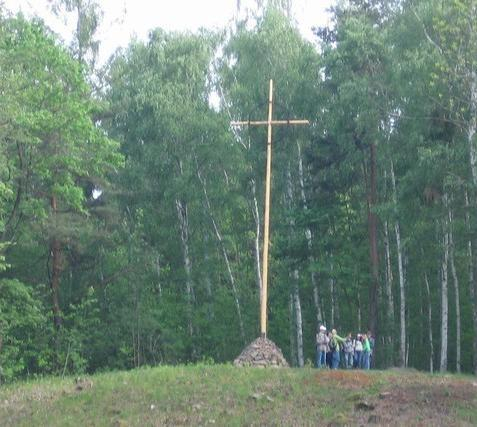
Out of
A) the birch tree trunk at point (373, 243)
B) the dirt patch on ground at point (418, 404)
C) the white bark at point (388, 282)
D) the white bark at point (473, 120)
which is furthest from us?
the white bark at point (388, 282)

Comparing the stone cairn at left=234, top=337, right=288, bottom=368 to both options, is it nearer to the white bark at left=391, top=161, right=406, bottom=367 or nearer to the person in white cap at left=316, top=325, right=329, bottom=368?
the person in white cap at left=316, top=325, right=329, bottom=368

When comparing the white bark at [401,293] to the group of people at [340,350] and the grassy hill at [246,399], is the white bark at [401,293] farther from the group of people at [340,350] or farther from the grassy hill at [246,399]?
the grassy hill at [246,399]

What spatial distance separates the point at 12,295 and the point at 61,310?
4.32 meters

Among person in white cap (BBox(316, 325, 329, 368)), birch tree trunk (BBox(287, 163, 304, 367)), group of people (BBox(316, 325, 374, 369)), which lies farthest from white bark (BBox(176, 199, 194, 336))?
person in white cap (BBox(316, 325, 329, 368))

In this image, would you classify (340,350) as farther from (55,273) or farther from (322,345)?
(55,273)

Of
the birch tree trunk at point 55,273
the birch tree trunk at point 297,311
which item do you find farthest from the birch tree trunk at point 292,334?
the birch tree trunk at point 55,273

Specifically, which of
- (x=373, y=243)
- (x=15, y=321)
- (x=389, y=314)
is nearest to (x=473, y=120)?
(x=373, y=243)

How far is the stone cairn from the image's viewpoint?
97.1 feet

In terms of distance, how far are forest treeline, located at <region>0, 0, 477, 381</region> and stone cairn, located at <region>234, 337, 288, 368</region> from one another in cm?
793

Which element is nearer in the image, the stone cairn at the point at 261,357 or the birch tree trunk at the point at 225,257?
the stone cairn at the point at 261,357

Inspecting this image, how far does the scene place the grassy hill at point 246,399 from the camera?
2319 centimetres

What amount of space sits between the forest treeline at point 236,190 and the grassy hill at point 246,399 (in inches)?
289

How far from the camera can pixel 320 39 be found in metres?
43.9

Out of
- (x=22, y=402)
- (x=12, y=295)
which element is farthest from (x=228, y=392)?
(x=12, y=295)
